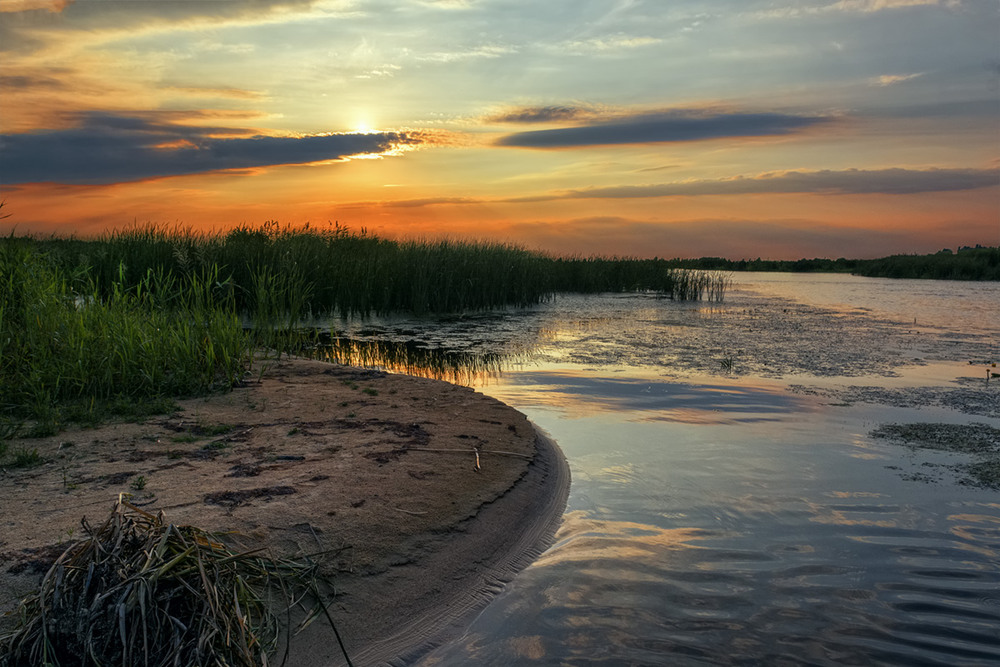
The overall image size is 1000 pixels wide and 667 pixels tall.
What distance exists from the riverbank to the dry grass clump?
0.34 m

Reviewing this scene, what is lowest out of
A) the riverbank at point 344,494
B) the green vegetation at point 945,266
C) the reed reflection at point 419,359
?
the riverbank at point 344,494

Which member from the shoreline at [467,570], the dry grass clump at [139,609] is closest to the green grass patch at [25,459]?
the dry grass clump at [139,609]

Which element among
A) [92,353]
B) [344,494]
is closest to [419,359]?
[92,353]

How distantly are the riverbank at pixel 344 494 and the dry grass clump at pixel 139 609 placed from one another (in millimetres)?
341

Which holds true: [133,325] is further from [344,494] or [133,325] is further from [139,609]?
[139,609]

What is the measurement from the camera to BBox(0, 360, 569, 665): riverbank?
2855 millimetres

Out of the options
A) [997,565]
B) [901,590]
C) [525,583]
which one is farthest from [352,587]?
[997,565]

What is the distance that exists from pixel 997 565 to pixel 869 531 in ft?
1.88

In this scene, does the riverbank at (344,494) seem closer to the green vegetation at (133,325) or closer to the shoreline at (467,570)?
the shoreline at (467,570)

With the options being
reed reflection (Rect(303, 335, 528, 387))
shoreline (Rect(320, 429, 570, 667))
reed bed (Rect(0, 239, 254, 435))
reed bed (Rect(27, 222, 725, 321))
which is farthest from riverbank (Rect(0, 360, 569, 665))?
reed bed (Rect(27, 222, 725, 321))

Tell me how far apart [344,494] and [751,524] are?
2.27 metres

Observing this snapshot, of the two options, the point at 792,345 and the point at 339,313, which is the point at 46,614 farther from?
the point at 339,313

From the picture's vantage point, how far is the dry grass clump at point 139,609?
2.17 m

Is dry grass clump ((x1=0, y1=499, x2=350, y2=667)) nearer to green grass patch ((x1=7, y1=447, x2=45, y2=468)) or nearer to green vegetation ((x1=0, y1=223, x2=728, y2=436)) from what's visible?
green grass patch ((x1=7, y1=447, x2=45, y2=468))
